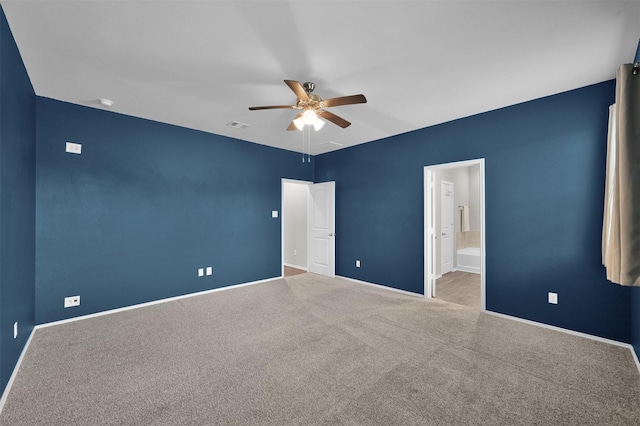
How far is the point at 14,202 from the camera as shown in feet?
7.61

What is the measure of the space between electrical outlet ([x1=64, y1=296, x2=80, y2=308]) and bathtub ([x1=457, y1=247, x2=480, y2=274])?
7299 millimetres

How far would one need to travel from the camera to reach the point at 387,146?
5.09m

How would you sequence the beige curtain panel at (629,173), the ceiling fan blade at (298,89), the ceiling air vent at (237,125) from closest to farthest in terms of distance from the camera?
1. the beige curtain panel at (629,173)
2. the ceiling fan blade at (298,89)
3. the ceiling air vent at (237,125)

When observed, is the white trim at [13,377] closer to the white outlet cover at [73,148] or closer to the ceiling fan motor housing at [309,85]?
the white outlet cover at [73,148]

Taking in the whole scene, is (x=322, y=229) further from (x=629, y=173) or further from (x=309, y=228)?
(x=629, y=173)

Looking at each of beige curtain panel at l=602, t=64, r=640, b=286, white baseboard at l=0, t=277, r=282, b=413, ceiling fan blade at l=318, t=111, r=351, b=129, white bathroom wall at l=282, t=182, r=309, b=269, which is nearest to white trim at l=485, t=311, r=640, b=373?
beige curtain panel at l=602, t=64, r=640, b=286

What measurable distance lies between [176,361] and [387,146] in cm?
451

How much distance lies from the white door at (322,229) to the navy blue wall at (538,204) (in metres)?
1.63

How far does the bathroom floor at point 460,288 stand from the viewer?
14.4 feet

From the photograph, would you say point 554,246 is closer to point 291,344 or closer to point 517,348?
point 517,348

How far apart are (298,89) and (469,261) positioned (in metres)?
5.97

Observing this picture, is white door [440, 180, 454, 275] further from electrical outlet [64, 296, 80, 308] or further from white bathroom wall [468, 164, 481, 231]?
electrical outlet [64, 296, 80, 308]

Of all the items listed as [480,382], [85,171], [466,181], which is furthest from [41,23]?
[466,181]

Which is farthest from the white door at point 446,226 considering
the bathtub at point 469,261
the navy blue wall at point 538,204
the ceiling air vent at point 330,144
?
the ceiling air vent at point 330,144
